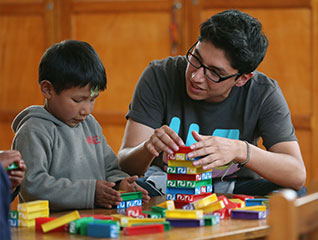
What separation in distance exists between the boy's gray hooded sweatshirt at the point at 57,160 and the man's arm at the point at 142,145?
0.16 metres

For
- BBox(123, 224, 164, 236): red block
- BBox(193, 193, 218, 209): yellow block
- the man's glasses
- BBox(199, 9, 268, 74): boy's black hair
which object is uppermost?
BBox(199, 9, 268, 74): boy's black hair

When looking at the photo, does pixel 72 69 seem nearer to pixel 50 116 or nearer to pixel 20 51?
pixel 50 116

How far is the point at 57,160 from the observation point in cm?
175

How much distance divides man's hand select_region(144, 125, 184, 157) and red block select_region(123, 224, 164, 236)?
1.14 feet

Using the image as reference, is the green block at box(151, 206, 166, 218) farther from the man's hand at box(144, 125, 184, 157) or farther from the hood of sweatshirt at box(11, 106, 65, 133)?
the hood of sweatshirt at box(11, 106, 65, 133)

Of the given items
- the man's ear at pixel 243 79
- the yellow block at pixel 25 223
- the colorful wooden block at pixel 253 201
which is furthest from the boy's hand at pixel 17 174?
the man's ear at pixel 243 79

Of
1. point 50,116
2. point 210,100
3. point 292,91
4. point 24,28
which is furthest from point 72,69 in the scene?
point 24,28

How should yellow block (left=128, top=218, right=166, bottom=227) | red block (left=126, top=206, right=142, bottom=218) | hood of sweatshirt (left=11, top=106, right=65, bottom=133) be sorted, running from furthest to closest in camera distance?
hood of sweatshirt (left=11, top=106, right=65, bottom=133), red block (left=126, top=206, right=142, bottom=218), yellow block (left=128, top=218, right=166, bottom=227)

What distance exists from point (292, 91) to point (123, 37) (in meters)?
1.39

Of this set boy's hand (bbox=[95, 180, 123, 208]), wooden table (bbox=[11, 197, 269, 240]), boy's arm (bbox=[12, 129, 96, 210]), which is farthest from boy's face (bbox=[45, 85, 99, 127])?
wooden table (bbox=[11, 197, 269, 240])

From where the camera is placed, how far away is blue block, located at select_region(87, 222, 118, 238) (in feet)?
4.37

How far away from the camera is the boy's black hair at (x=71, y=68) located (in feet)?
5.86

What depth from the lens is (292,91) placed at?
384cm

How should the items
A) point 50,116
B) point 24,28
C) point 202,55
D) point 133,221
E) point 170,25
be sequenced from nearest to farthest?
point 133,221
point 50,116
point 202,55
point 170,25
point 24,28
